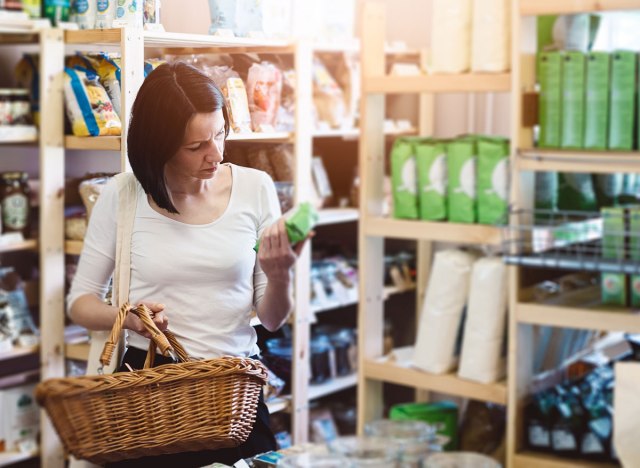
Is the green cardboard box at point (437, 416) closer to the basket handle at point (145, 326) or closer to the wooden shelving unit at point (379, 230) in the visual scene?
the wooden shelving unit at point (379, 230)

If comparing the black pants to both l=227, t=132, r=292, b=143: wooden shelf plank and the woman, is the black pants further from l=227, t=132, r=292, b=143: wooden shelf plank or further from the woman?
l=227, t=132, r=292, b=143: wooden shelf plank

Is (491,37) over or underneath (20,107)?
over

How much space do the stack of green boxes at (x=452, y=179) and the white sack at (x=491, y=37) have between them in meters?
0.25

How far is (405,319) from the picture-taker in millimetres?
4398

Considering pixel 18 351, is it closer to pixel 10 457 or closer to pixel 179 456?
pixel 10 457

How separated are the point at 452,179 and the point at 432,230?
0.19 meters

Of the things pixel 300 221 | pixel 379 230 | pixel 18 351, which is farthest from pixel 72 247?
pixel 300 221

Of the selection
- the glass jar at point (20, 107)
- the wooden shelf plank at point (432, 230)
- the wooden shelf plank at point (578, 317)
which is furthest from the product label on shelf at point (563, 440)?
the glass jar at point (20, 107)

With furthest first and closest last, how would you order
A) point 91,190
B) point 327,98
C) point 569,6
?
point 327,98 < point 569,6 < point 91,190

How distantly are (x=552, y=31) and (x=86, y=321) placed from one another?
2.08 metres

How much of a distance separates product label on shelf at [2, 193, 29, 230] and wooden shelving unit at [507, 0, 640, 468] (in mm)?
1608

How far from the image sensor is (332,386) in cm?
394

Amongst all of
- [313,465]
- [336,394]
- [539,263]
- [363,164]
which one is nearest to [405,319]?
[336,394]

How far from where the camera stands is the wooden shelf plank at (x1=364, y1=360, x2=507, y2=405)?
3.11 meters
